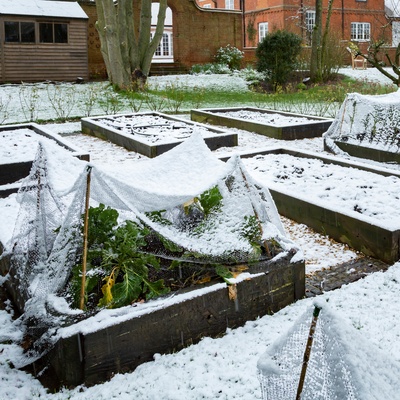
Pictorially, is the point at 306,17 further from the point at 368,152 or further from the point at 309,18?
the point at 368,152

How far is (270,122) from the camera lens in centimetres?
1245

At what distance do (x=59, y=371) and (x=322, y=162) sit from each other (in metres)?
5.51

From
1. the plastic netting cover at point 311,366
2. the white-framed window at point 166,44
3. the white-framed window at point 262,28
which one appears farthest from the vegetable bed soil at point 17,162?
the white-framed window at point 166,44

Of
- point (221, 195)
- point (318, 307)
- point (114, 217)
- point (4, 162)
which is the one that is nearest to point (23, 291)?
point (114, 217)

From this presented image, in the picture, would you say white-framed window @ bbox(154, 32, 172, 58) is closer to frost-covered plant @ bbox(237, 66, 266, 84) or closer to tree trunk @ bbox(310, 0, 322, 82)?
frost-covered plant @ bbox(237, 66, 266, 84)

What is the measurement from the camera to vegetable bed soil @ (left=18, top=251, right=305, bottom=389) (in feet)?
10.7

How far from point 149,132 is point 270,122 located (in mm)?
3073

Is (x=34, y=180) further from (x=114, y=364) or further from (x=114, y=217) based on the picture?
(x=114, y=364)

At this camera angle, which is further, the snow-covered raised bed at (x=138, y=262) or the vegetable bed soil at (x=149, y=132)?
the vegetable bed soil at (x=149, y=132)

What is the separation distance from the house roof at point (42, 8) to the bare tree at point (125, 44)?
4780 millimetres

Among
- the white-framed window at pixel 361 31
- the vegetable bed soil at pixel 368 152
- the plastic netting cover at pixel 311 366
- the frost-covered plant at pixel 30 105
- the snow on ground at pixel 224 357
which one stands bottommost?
the snow on ground at pixel 224 357

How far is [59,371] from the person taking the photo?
332 cm

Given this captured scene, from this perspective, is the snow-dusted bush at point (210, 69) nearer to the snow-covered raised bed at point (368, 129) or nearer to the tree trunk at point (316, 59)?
the tree trunk at point (316, 59)

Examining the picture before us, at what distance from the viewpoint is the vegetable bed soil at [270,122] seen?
37.3 feet
